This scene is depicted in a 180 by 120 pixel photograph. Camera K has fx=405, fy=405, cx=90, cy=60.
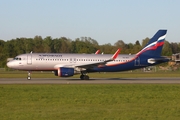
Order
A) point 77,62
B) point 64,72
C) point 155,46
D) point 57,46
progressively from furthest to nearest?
point 57,46
point 155,46
point 77,62
point 64,72

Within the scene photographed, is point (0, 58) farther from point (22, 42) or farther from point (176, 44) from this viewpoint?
point (176, 44)

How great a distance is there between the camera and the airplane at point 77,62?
4469 cm

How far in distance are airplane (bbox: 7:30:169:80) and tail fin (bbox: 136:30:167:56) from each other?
0.29 metres

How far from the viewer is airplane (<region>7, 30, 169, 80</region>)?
4469 cm

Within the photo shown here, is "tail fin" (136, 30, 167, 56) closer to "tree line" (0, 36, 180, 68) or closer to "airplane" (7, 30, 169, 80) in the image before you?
"airplane" (7, 30, 169, 80)

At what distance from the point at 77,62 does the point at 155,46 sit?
33.1 feet

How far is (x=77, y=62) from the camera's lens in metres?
45.7
